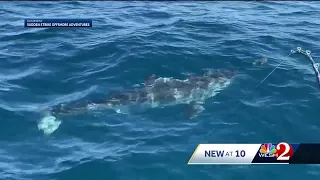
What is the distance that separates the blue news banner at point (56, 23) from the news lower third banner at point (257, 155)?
2336 centimetres

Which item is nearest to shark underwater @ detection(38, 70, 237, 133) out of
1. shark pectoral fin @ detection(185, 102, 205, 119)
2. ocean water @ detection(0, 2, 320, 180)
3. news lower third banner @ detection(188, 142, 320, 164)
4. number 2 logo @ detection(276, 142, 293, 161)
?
shark pectoral fin @ detection(185, 102, 205, 119)

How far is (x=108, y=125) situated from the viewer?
29.4 m

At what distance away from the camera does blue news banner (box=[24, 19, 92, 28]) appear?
4512 centimetres

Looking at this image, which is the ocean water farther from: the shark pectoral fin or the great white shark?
the great white shark

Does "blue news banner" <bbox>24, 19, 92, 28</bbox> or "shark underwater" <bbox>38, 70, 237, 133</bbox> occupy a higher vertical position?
"blue news banner" <bbox>24, 19, 92, 28</bbox>

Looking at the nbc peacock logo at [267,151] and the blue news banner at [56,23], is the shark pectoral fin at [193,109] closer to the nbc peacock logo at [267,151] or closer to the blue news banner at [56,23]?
the nbc peacock logo at [267,151]

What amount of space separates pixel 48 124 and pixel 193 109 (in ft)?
28.2

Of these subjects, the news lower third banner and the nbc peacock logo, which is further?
the nbc peacock logo

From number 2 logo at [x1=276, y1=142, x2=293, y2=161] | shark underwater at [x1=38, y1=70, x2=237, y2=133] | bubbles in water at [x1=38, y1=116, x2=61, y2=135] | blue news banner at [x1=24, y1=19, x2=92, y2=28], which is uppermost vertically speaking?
blue news banner at [x1=24, y1=19, x2=92, y2=28]

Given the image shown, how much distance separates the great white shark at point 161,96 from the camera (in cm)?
3067

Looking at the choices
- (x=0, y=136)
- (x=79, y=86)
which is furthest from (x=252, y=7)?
(x=0, y=136)

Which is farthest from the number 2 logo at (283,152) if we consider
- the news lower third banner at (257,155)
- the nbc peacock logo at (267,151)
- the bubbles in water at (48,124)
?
the bubbles in water at (48,124)

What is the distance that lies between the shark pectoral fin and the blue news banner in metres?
18.0

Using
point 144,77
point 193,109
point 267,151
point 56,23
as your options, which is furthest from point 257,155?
point 56,23
